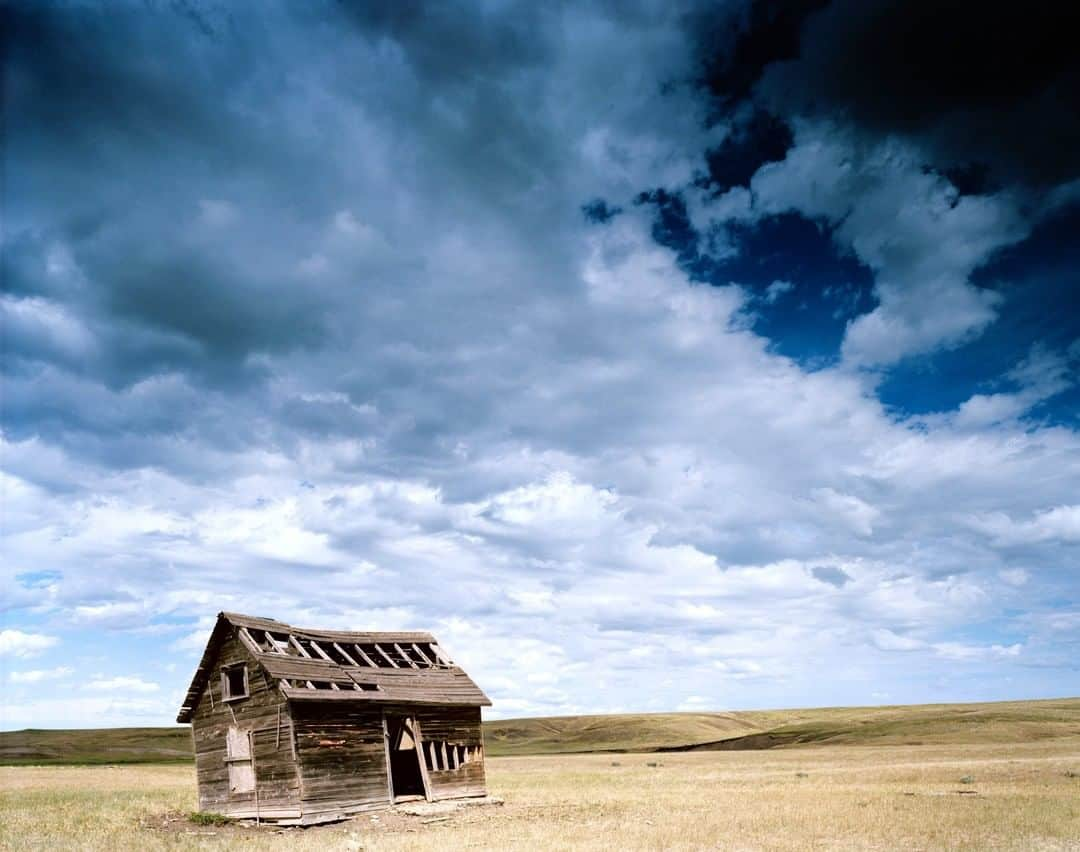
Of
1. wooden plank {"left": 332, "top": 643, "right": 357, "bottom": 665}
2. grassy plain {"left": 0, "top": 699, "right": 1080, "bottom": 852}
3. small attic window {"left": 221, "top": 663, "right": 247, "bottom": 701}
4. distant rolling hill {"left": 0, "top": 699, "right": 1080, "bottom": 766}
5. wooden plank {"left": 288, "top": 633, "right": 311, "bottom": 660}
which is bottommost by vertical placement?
distant rolling hill {"left": 0, "top": 699, "right": 1080, "bottom": 766}

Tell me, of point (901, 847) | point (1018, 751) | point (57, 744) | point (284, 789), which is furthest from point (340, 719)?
point (57, 744)

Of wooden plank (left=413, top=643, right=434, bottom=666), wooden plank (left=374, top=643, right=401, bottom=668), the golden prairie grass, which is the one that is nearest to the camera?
Result: the golden prairie grass

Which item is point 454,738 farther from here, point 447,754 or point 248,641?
point 248,641

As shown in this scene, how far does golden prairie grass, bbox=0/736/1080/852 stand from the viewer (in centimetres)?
1986

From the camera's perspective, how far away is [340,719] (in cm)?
2888

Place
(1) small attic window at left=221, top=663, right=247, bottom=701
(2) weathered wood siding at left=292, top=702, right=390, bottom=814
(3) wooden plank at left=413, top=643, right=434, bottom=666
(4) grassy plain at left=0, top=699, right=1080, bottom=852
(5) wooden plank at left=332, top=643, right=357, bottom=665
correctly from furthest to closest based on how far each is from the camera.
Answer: (3) wooden plank at left=413, top=643, right=434, bottom=666 → (5) wooden plank at left=332, top=643, right=357, bottom=665 → (1) small attic window at left=221, top=663, right=247, bottom=701 → (2) weathered wood siding at left=292, top=702, right=390, bottom=814 → (4) grassy plain at left=0, top=699, right=1080, bottom=852

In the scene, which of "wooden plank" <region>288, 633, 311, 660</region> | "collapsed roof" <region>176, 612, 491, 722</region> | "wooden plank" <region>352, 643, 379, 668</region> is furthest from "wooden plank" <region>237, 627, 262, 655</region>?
"wooden plank" <region>352, 643, 379, 668</region>

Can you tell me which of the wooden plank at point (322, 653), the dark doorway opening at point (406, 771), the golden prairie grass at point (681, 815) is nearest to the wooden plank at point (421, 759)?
the golden prairie grass at point (681, 815)

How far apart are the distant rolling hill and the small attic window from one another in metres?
55.5

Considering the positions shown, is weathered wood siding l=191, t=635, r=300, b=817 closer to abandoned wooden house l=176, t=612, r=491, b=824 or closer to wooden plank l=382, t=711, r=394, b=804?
abandoned wooden house l=176, t=612, r=491, b=824

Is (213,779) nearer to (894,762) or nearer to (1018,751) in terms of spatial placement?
(894,762)

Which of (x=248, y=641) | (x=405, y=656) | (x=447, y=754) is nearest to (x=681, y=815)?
(x=447, y=754)

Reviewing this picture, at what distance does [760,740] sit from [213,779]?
213 ft

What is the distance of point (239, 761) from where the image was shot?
29531 millimetres
